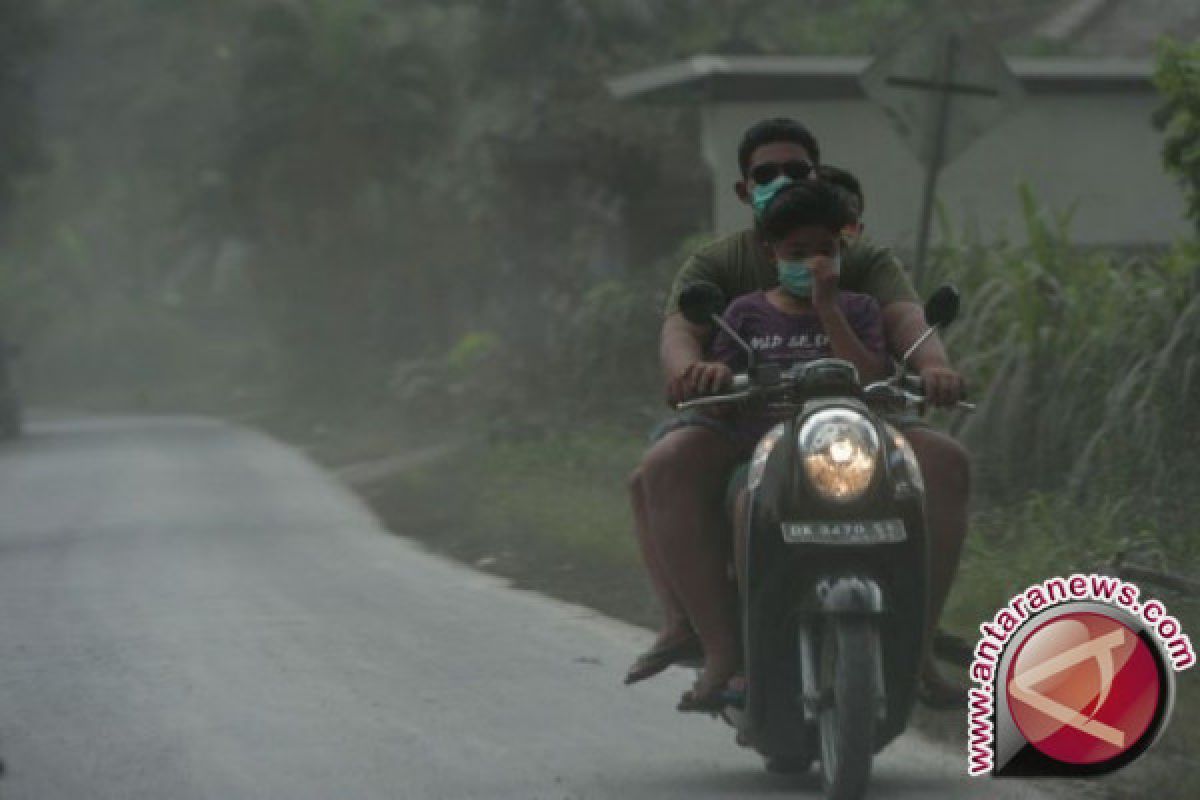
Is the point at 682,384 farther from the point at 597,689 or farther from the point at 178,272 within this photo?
the point at 178,272

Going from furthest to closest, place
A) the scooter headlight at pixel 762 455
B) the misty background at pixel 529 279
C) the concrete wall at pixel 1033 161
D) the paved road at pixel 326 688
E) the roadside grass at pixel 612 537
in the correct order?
the concrete wall at pixel 1033 161
the misty background at pixel 529 279
the roadside grass at pixel 612 537
the paved road at pixel 326 688
the scooter headlight at pixel 762 455

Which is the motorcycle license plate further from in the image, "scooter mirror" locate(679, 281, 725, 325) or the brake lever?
"scooter mirror" locate(679, 281, 725, 325)

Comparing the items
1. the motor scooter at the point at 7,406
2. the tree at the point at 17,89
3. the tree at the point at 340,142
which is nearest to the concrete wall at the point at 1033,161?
the tree at the point at 340,142

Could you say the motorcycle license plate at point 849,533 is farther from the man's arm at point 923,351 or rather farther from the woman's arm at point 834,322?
the woman's arm at point 834,322

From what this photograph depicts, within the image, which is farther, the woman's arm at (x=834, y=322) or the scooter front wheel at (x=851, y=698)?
the woman's arm at (x=834, y=322)

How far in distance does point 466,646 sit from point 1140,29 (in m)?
28.3

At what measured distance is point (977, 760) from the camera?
22.8 ft

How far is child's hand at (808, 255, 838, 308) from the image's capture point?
22.2 feet

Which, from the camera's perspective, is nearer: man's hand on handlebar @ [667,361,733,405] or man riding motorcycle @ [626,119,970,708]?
man's hand on handlebar @ [667,361,733,405]

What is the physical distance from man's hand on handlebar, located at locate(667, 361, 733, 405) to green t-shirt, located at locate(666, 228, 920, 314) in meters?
0.50

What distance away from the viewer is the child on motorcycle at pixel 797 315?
6809 millimetres

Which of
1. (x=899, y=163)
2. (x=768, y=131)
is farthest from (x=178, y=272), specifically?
(x=768, y=131)

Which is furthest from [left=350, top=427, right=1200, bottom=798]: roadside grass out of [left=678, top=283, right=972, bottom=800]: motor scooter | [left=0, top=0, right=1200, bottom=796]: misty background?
[left=678, top=283, right=972, bottom=800]: motor scooter

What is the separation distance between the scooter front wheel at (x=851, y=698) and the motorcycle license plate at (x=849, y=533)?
0.20 meters
